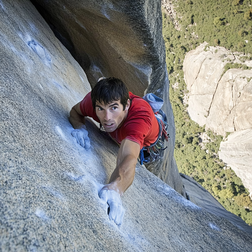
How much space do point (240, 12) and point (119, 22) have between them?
806 inches

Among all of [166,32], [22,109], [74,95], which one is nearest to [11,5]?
[74,95]

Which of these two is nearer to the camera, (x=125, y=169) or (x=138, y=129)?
(x=125, y=169)

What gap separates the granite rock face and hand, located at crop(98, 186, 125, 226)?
0.04 metres

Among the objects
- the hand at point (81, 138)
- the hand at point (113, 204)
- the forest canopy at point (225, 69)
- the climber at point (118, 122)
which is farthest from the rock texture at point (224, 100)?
the hand at point (113, 204)

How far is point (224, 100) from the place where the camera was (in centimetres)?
1853

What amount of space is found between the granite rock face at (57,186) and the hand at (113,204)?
0.14 feet

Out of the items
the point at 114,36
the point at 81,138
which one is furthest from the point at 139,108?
the point at 114,36

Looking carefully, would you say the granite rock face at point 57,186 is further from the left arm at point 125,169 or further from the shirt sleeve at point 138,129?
the shirt sleeve at point 138,129

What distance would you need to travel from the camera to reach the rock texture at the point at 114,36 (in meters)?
3.21

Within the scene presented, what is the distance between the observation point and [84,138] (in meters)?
1.91

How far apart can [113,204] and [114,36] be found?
3.02 m

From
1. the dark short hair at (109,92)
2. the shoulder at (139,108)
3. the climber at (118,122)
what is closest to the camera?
the climber at (118,122)

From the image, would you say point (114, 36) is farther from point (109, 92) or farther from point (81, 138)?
point (81, 138)

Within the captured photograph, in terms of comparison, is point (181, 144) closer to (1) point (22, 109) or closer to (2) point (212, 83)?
(2) point (212, 83)
